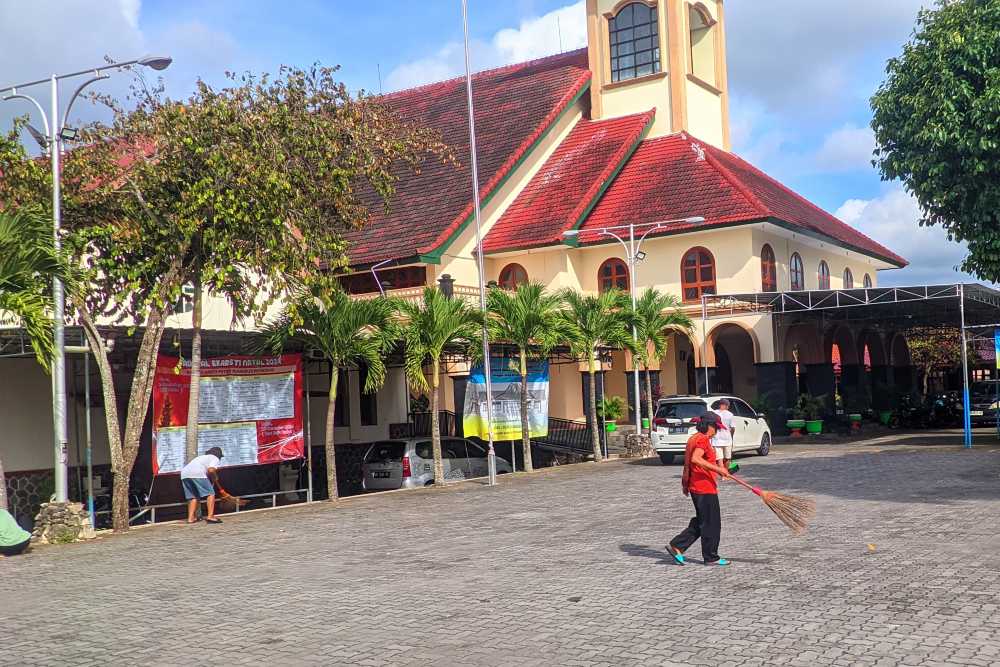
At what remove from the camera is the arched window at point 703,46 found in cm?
4253

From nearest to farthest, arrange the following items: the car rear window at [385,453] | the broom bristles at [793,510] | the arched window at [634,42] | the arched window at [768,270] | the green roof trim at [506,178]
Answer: the broom bristles at [793,510] < the car rear window at [385,453] < the green roof trim at [506,178] < the arched window at [768,270] < the arched window at [634,42]

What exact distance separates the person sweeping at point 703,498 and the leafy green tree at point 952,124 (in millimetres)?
13238

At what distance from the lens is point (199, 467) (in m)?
18.0

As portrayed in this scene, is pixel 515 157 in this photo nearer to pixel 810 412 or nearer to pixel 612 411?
pixel 612 411

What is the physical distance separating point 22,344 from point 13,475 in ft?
15.7

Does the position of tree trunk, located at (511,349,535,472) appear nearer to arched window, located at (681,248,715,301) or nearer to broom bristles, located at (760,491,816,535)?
arched window, located at (681,248,715,301)

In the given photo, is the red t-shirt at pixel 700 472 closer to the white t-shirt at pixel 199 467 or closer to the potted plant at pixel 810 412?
the white t-shirt at pixel 199 467

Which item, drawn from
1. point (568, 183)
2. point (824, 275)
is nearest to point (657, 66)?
point (568, 183)

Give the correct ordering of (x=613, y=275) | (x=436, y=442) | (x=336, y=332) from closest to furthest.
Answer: (x=336, y=332), (x=436, y=442), (x=613, y=275)

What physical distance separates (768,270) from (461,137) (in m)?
12.2

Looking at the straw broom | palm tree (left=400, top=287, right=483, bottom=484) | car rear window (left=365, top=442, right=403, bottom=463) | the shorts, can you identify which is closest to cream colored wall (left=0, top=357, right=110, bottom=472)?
the shorts

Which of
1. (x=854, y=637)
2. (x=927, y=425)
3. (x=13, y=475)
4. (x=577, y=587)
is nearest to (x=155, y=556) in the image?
(x=577, y=587)

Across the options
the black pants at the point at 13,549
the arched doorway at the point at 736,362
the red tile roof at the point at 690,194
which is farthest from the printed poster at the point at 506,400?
the arched doorway at the point at 736,362

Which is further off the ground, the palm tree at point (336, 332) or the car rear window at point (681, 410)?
the palm tree at point (336, 332)
